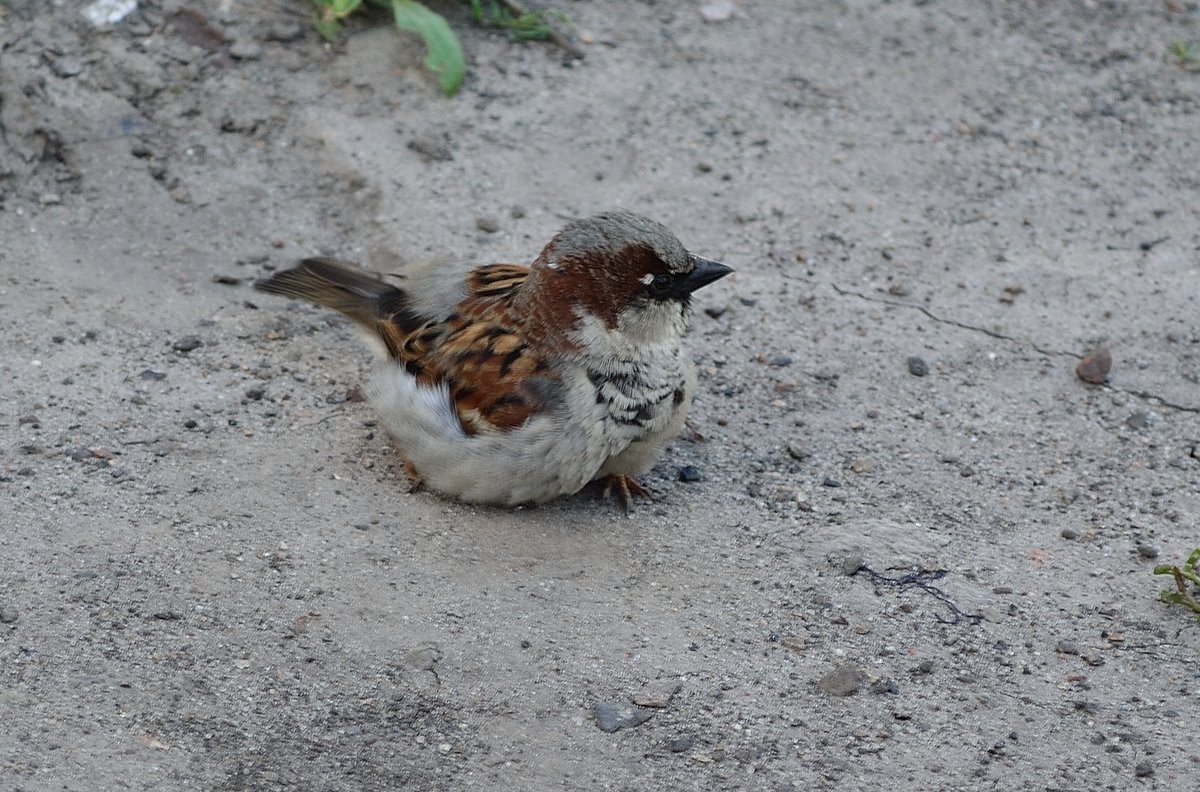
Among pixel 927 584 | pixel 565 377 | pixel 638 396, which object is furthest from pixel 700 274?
pixel 927 584

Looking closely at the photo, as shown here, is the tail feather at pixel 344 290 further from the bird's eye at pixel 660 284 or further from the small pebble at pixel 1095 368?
the small pebble at pixel 1095 368

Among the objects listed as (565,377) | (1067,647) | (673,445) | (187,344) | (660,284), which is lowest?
(187,344)

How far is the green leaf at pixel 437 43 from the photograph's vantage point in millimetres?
6543

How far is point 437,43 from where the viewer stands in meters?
6.56

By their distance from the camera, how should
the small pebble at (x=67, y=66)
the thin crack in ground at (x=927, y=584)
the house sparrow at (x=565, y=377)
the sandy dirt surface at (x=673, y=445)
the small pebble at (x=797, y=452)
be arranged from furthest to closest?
the small pebble at (x=67, y=66) → the small pebble at (x=797, y=452) → the house sparrow at (x=565, y=377) → the thin crack in ground at (x=927, y=584) → the sandy dirt surface at (x=673, y=445)

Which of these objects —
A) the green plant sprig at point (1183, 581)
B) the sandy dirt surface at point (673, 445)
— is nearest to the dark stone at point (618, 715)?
the sandy dirt surface at point (673, 445)

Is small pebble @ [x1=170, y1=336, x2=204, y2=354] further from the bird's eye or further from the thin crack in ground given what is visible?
the thin crack in ground

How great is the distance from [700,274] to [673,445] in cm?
77

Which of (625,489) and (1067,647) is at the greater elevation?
(1067,647)

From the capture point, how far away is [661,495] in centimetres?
486

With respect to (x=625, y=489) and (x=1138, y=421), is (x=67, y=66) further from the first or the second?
(x=1138, y=421)

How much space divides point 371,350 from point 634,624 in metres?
1.64

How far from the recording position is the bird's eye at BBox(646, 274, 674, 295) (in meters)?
4.60

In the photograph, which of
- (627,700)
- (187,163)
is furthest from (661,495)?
(187,163)
